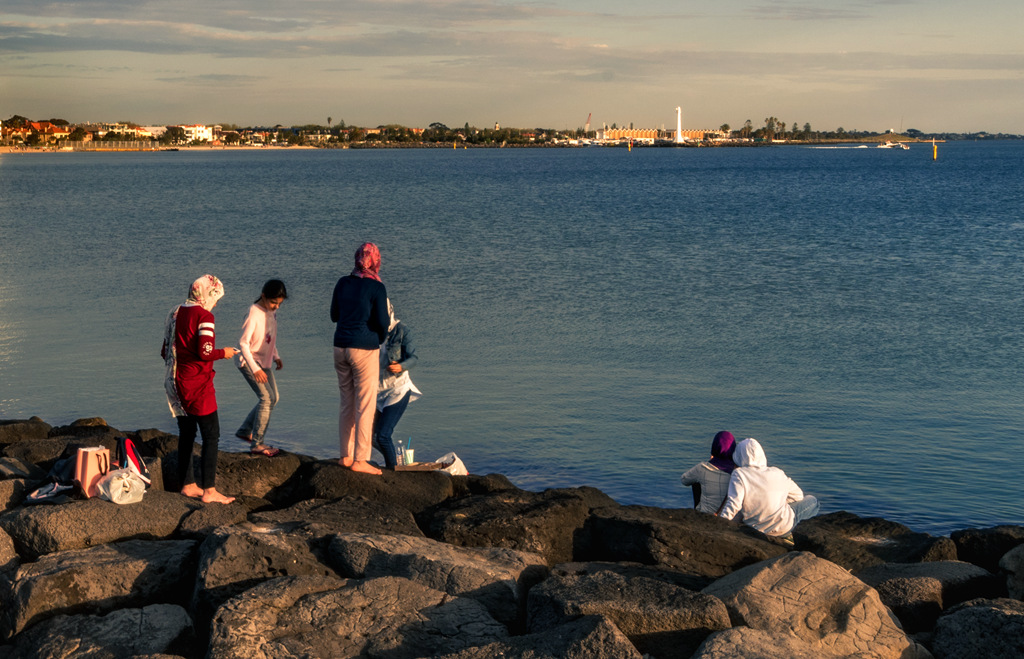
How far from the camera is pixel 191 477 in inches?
290

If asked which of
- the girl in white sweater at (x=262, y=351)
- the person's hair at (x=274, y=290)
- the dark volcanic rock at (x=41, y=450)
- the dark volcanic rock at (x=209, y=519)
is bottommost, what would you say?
the dark volcanic rock at (x=41, y=450)

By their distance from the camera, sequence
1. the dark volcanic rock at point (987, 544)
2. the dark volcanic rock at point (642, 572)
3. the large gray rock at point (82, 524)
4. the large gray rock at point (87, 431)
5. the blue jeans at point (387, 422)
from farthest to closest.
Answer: the large gray rock at point (87, 431) < the blue jeans at point (387, 422) < the dark volcanic rock at point (987, 544) < the large gray rock at point (82, 524) < the dark volcanic rock at point (642, 572)

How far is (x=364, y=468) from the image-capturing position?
25.8 ft

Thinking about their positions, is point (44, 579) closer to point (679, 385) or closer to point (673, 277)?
point (679, 385)

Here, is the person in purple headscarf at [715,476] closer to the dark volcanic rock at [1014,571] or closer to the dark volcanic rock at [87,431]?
the dark volcanic rock at [1014,571]

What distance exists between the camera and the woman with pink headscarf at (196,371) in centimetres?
685

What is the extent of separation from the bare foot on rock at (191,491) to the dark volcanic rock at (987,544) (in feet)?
18.4

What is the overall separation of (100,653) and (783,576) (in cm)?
365

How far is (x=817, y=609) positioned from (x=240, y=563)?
10.4ft

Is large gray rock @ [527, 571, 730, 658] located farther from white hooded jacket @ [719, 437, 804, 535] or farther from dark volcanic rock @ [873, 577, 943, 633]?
white hooded jacket @ [719, 437, 804, 535]

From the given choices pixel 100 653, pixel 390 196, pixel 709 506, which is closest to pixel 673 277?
pixel 709 506

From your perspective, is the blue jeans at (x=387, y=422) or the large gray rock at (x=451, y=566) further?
the blue jeans at (x=387, y=422)

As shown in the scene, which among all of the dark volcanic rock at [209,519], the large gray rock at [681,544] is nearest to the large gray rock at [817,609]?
the large gray rock at [681,544]

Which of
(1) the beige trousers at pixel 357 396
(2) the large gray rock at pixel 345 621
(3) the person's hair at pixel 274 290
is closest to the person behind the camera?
(2) the large gray rock at pixel 345 621
